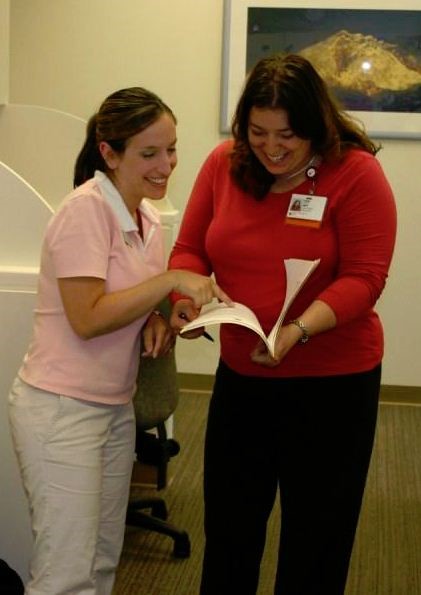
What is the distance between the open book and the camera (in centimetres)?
159

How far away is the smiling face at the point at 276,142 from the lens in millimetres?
1670

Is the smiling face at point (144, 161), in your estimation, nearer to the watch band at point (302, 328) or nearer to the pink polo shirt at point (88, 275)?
the pink polo shirt at point (88, 275)

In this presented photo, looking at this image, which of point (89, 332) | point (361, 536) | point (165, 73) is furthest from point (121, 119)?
point (165, 73)

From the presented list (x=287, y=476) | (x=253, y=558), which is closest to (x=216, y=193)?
(x=287, y=476)

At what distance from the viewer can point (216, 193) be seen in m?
1.84

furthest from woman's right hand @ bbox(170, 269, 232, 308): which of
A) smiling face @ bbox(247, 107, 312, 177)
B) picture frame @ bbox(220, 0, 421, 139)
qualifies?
picture frame @ bbox(220, 0, 421, 139)

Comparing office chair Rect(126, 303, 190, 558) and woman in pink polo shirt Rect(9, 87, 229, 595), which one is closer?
woman in pink polo shirt Rect(9, 87, 229, 595)

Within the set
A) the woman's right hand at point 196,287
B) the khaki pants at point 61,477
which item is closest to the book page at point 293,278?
the woman's right hand at point 196,287

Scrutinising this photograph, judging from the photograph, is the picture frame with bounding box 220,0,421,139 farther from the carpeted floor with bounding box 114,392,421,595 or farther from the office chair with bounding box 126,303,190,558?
the office chair with bounding box 126,303,190,558

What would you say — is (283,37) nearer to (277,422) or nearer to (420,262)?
(420,262)

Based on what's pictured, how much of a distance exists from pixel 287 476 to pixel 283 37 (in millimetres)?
2872

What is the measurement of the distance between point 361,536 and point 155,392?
107 centimetres

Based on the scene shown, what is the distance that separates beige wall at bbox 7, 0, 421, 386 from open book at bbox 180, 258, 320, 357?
2.75 meters

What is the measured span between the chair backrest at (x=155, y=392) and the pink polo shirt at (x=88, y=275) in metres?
0.37
